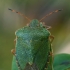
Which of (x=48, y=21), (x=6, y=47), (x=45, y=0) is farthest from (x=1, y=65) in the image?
(x=45, y=0)

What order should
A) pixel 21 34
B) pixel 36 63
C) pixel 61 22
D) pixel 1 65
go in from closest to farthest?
pixel 36 63, pixel 21 34, pixel 1 65, pixel 61 22

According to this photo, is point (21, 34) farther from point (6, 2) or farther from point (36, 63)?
point (6, 2)

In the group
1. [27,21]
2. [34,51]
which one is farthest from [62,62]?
[27,21]

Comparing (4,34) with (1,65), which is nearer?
(1,65)

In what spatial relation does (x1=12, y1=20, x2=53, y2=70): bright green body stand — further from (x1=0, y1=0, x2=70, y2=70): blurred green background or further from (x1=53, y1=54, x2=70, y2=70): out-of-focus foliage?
(x1=0, y1=0, x2=70, y2=70): blurred green background

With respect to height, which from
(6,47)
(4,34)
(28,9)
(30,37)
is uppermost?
(28,9)

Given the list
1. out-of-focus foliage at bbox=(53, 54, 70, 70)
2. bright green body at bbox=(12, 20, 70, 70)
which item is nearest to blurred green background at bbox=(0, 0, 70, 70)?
out-of-focus foliage at bbox=(53, 54, 70, 70)
